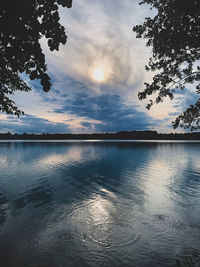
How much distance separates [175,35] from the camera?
15.2 metres

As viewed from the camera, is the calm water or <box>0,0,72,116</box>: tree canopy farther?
the calm water

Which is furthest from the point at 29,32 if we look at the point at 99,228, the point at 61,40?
the point at 99,228

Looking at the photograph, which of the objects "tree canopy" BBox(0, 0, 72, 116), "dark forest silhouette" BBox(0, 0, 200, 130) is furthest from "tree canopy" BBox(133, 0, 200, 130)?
"tree canopy" BBox(0, 0, 72, 116)

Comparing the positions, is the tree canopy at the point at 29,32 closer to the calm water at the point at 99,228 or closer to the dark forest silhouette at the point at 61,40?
the dark forest silhouette at the point at 61,40

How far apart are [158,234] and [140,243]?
153cm

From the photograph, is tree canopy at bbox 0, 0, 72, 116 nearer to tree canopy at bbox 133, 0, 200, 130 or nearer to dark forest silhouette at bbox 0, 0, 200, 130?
dark forest silhouette at bbox 0, 0, 200, 130

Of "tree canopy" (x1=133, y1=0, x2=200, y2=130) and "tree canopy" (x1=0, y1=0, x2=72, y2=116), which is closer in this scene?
"tree canopy" (x1=0, y1=0, x2=72, y2=116)

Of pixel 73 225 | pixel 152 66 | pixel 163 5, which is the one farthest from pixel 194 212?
pixel 163 5

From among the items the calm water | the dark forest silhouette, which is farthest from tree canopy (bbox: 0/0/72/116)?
Result: the calm water

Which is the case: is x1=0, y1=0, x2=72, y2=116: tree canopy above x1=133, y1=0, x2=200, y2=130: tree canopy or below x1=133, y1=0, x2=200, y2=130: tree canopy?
below

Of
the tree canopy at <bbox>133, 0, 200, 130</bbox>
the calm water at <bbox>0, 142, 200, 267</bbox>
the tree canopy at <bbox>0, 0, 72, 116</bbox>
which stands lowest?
the calm water at <bbox>0, 142, 200, 267</bbox>

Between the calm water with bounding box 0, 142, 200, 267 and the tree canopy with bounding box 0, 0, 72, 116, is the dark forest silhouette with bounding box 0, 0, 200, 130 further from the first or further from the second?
the calm water with bounding box 0, 142, 200, 267

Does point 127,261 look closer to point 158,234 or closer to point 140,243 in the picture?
point 140,243

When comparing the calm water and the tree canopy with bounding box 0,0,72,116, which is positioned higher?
the tree canopy with bounding box 0,0,72,116
